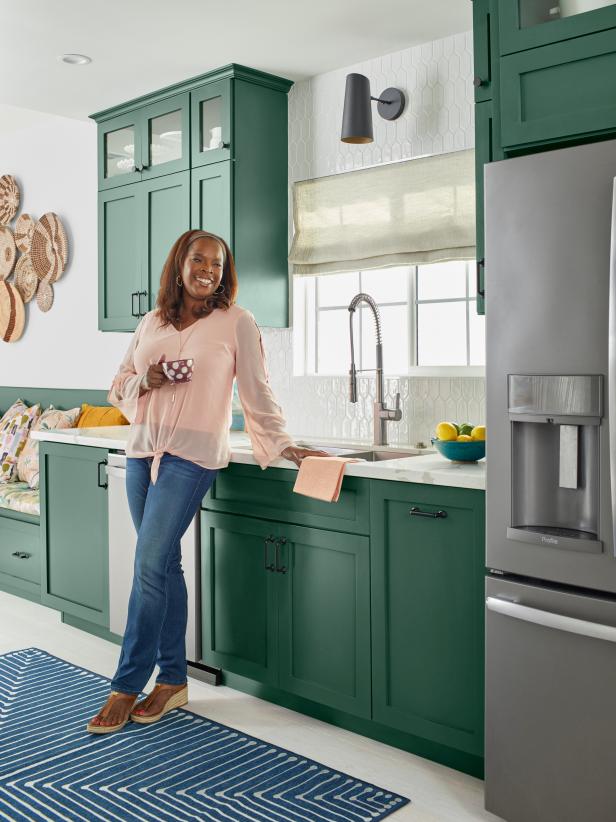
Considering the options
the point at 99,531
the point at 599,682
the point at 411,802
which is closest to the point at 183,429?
the point at 99,531

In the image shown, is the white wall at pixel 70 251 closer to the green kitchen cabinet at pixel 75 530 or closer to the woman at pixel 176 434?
the green kitchen cabinet at pixel 75 530

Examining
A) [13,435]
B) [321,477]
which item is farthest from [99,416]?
[321,477]

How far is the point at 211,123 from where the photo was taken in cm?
382

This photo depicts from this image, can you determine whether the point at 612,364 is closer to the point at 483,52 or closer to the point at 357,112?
the point at 483,52

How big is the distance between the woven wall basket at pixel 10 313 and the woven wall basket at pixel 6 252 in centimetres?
7

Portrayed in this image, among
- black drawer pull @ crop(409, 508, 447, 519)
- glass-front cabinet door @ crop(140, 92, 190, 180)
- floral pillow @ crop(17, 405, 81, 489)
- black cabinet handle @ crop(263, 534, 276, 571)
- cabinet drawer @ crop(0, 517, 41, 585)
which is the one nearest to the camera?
black drawer pull @ crop(409, 508, 447, 519)

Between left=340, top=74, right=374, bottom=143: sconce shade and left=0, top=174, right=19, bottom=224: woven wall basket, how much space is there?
117 inches

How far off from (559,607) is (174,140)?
2.76 meters

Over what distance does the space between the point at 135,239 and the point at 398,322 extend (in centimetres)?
136

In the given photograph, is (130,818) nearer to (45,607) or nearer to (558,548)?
(558,548)

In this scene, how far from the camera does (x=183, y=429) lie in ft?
9.67

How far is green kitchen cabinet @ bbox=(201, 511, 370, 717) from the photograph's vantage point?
2775 millimetres

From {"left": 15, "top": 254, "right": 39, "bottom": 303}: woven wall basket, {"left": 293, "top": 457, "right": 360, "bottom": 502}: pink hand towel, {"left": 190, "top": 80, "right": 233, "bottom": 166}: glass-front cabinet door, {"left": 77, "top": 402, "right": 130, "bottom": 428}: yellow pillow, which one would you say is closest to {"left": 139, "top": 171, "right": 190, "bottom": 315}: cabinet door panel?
{"left": 190, "top": 80, "right": 233, "bottom": 166}: glass-front cabinet door

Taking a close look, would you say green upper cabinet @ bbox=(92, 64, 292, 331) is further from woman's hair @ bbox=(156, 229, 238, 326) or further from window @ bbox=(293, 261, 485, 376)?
woman's hair @ bbox=(156, 229, 238, 326)
